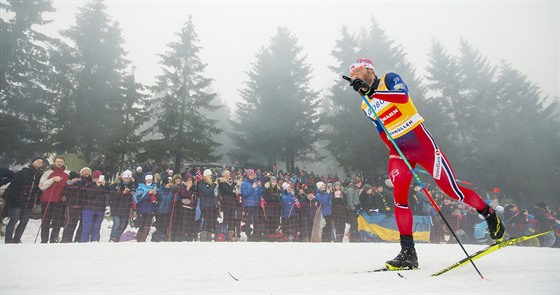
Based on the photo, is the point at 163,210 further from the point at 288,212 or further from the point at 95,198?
the point at 288,212

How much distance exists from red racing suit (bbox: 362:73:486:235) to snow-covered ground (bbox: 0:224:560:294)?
73 centimetres

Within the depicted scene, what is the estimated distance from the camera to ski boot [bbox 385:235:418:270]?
3.06 meters

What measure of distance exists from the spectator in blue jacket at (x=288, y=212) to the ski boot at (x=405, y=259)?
20.5 feet

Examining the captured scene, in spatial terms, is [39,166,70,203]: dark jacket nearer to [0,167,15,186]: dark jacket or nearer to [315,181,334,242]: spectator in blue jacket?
[0,167,15,186]: dark jacket

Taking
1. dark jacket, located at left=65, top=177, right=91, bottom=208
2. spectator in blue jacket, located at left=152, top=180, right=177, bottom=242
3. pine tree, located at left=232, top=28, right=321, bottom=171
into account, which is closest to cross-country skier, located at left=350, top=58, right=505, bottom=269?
spectator in blue jacket, located at left=152, top=180, right=177, bottom=242

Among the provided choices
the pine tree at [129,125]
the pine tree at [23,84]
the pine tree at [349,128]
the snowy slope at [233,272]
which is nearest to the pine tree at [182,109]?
the pine tree at [129,125]

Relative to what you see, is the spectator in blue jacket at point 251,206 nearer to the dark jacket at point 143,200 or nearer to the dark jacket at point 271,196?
the dark jacket at point 271,196

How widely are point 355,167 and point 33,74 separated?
20963 mm

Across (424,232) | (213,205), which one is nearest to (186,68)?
(213,205)

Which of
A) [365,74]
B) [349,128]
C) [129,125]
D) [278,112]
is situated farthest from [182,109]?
[365,74]

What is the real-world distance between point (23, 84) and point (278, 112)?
16.2 metres

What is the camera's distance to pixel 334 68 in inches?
1032

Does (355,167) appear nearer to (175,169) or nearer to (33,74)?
(175,169)

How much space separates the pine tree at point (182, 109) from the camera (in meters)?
20.2
